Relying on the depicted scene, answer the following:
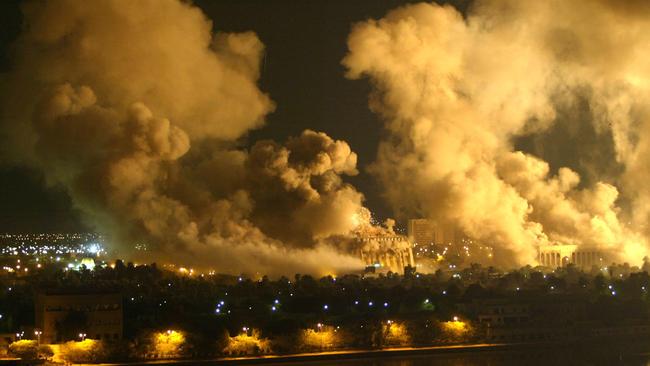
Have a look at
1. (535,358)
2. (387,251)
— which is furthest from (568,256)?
(535,358)

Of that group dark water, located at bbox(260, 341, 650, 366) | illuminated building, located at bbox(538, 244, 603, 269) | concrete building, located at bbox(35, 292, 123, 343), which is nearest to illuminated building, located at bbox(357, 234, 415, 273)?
illuminated building, located at bbox(538, 244, 603, 269)

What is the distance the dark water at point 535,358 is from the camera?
82.4 ft

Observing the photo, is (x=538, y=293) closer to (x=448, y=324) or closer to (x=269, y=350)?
(x=448, y=324)

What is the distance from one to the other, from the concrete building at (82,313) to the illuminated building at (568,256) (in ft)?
46.8

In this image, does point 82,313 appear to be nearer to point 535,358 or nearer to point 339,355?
point 339,355

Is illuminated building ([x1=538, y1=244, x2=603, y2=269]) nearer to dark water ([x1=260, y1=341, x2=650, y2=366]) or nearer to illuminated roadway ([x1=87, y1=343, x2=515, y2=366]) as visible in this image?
dark water ([x1=260, y1=341, x2=650, y2=366])

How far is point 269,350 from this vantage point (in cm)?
2544

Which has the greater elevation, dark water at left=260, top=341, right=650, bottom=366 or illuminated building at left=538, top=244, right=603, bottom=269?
illuminated building at left=538, top=244, right=603, bottom=269

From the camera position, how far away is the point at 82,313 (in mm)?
24719

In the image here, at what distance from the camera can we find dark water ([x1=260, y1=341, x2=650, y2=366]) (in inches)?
989

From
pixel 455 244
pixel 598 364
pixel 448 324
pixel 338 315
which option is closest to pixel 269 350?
pixel 338 315

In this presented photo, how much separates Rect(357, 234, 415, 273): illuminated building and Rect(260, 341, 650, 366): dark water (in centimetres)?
757

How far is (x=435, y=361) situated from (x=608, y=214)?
1266 centimetres

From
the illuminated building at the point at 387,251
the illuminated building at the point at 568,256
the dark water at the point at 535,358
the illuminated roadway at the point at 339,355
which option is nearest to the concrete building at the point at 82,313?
the illuminated roadway at the point at 339,355
